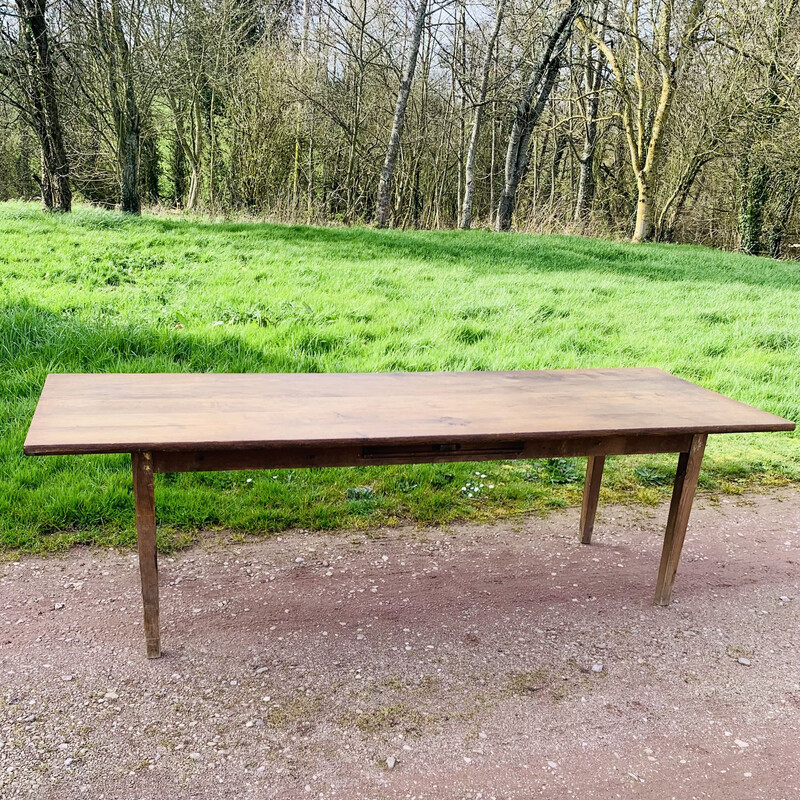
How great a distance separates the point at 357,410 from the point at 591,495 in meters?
1.47

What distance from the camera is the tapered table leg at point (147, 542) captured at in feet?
7.11

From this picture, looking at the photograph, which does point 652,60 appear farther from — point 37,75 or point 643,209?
point 37,75

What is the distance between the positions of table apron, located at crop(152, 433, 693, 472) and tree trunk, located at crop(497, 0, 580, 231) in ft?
42.2

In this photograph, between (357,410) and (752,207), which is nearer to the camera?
(357,410)

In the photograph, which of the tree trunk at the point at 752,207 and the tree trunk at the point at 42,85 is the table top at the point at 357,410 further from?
the tree trunk at the point at 752,207

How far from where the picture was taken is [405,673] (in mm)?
2400

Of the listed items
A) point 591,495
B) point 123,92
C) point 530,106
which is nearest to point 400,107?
point 530,106

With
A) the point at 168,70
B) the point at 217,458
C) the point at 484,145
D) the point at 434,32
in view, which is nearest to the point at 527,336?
the point at 217,458

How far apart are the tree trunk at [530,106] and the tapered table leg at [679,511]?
1263cm

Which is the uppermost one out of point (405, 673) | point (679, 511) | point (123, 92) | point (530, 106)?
point (530, 106)

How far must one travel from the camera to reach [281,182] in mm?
16828

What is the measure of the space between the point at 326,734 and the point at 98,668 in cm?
84

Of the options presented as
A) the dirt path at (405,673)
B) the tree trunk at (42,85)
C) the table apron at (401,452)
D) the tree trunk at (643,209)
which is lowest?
the dirt path at (405,673)

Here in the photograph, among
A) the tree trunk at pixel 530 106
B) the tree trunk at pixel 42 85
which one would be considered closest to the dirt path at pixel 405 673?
the tree trunk at pixel 42 85
